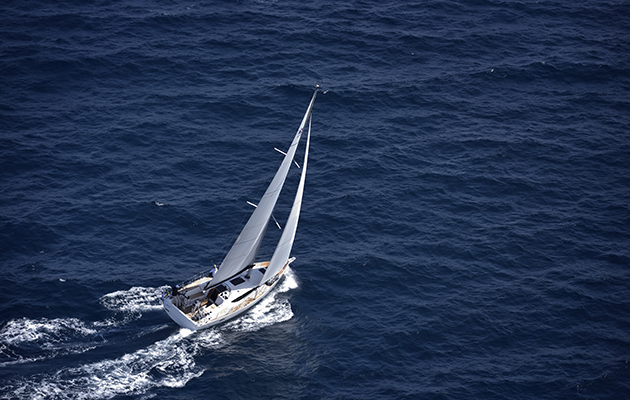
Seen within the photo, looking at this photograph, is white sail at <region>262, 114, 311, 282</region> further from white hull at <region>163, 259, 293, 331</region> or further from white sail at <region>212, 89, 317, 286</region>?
white sail at <region>212, 89, 317, 286</region>

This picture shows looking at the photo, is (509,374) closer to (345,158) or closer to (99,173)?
(345,158)

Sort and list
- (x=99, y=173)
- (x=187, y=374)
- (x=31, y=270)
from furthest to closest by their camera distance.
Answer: (x=99, y=173) → (x=31, y=270) → (x=187, y=374)

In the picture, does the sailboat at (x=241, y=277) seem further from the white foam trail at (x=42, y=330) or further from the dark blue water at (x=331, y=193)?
the white foam trail at (x=42, y=330)

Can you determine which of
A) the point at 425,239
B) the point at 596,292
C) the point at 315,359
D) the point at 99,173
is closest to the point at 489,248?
the point at 425,239

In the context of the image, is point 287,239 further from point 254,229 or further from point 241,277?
Answer: point 241,277

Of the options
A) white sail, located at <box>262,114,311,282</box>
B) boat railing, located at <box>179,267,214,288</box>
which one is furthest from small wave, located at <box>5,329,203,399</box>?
white sail, located at <box>262,114,311,282</box>

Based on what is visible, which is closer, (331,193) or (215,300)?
(215,300)

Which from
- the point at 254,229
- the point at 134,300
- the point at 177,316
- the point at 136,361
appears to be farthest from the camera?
the point at 254,229

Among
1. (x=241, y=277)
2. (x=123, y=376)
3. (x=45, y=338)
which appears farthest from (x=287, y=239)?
(x=45, y=338)
